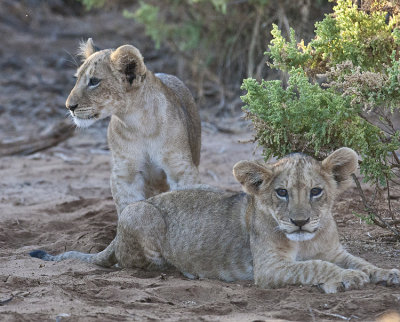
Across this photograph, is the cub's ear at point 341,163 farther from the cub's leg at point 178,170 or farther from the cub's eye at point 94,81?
the cub's eye at point 94,81

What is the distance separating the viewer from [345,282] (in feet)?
15.6

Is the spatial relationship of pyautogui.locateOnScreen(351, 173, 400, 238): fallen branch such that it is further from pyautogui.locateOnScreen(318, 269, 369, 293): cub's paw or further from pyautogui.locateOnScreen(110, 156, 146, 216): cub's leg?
pyautogui.locateOnScreen(110, 156, 146, 216): cub's leg

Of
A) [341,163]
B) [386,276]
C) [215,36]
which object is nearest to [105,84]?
[341,163]

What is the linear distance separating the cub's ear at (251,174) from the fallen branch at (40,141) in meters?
5.81

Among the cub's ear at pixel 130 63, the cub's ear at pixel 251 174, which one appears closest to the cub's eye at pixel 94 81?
the cub's ear at pixel 130 63

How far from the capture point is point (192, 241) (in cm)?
579

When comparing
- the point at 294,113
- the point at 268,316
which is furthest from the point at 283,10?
the point at 268,316

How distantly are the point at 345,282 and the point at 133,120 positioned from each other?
2.96 m

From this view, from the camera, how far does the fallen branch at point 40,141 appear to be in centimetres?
1083

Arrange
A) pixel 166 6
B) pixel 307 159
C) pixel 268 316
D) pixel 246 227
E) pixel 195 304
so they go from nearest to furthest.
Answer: pixel 268 316
pixel 195 304
pixel 307 159
pixel 246 227
pixel 166 6

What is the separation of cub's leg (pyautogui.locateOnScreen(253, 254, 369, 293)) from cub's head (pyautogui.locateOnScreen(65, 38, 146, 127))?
89.5 inches

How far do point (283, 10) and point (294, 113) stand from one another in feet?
19.6

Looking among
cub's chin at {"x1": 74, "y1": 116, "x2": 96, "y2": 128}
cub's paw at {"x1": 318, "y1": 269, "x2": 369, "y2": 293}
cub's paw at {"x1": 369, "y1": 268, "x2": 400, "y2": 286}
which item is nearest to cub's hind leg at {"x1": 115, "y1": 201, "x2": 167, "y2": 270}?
cub's chin at {"x1": 74, "y1": 116, "x2": 96, "y2": 128}

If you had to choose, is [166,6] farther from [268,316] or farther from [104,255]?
[268,316]
